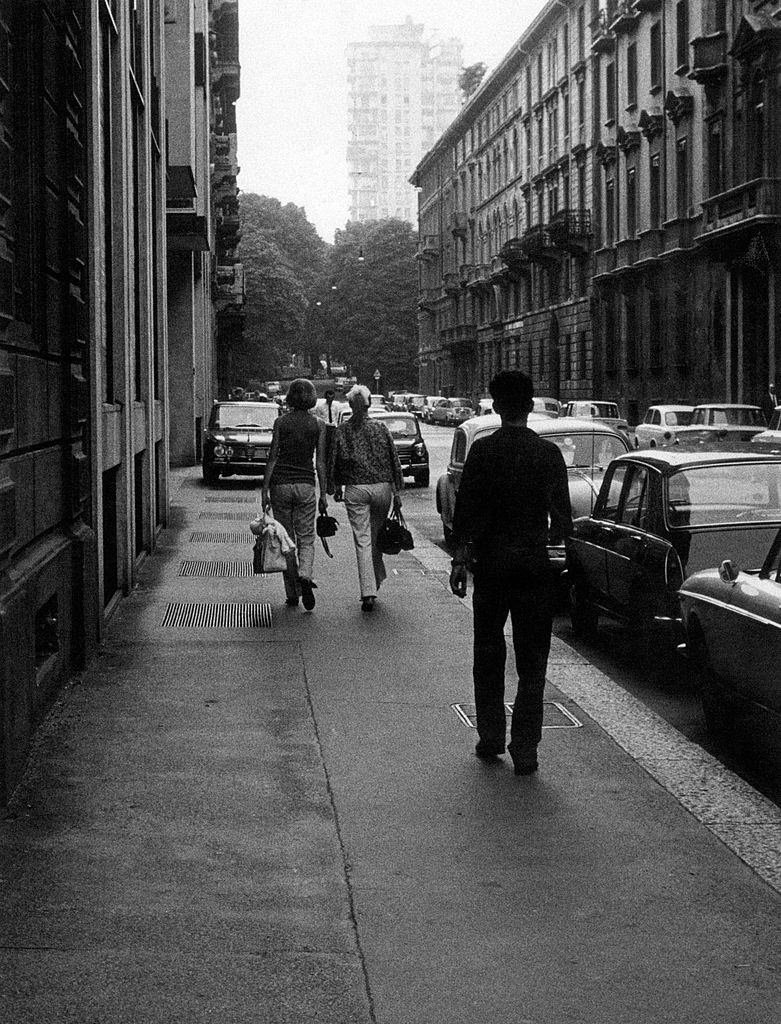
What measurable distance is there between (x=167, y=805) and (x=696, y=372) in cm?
3871

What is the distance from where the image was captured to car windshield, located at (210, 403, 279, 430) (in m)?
29.2

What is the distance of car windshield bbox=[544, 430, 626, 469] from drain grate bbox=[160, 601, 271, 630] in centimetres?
444

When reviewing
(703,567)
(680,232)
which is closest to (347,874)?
(703,567)

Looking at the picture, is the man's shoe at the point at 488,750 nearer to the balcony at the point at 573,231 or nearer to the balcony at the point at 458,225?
the balcony at the point at 573,231

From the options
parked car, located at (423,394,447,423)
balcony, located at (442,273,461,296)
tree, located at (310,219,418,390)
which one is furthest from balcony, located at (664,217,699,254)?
tree, located at (310,219,418,390)

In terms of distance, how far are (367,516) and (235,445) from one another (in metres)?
16.2

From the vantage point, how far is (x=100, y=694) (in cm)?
873

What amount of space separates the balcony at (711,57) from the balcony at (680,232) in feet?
13.1

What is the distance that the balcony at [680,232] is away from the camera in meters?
43.7

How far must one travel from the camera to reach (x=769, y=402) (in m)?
38.8

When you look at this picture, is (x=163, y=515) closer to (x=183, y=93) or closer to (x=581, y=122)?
(x=183, y=93)

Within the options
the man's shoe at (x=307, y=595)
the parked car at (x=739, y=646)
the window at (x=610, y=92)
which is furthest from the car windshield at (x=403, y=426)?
the window at (x=610, y=92)

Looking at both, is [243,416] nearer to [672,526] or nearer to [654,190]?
[672,526]

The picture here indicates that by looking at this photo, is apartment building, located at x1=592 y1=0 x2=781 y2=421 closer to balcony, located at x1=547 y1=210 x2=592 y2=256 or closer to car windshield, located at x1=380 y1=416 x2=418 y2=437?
balcony, located at x1=547 y1=210 x2=592 y2=256
